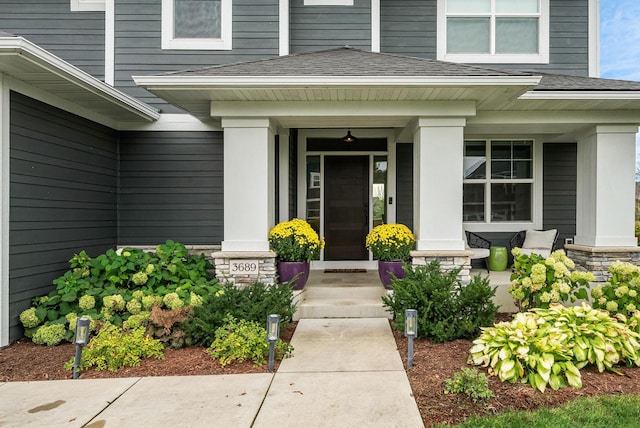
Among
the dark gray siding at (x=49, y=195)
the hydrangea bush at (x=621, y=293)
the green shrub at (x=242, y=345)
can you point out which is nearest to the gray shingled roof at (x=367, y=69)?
the dark gray siding at (x=49, y=195)

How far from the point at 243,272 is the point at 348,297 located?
1.42 m

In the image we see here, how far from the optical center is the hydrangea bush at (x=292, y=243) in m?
5.01

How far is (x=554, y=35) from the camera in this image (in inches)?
266

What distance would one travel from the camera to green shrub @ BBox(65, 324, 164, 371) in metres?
3.63

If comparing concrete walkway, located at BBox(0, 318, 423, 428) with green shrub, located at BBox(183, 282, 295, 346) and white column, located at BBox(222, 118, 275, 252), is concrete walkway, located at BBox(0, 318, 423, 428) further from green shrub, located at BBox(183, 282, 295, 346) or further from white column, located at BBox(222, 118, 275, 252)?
white column, located at BBox(222, 118, 275, 252)

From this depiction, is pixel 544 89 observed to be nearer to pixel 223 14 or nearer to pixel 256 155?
pixel 256 155

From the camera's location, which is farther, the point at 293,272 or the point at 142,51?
the point at 142,51

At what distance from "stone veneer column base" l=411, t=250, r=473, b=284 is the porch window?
2256 millimetres

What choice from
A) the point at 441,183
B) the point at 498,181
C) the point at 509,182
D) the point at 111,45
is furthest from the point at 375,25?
the point at 111,45

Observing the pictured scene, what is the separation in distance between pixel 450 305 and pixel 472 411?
1450 mm

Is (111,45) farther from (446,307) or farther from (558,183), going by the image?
(558,183)

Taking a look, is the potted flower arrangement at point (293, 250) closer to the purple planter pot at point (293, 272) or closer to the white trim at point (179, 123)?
the purple planter pot at point (293, 272)

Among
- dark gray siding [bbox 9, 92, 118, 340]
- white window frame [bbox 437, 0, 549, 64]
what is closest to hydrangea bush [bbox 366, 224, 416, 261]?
white window frame [bbox 437, 0, 549, 64]

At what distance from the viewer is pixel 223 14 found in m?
6.32
